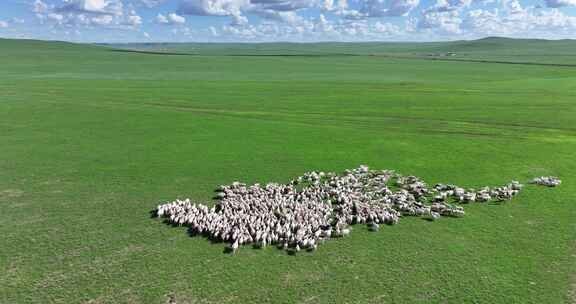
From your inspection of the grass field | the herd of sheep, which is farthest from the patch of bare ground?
the herd of sheep

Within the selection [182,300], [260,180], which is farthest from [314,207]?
[182,300]

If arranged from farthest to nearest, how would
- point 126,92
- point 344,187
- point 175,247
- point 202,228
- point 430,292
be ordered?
point 126,92 → point 344,187 → point 202,228 → point 175,247 → point 430,292

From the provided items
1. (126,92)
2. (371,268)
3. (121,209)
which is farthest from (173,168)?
(126,92)

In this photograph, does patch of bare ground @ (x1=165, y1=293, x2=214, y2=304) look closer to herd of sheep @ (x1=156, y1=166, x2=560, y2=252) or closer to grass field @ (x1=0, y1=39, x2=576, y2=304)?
grass field @ (x1=0, y1=39, x2=576, y2=304)

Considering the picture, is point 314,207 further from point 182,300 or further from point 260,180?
point 182,300

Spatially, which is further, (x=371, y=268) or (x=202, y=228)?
(x=202, y=228)

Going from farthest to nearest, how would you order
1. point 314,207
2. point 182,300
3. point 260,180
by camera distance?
point 260,180
point 314,207
point 182,300

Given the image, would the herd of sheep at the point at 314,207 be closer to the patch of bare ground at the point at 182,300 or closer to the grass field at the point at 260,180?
the grass field at the point at 260,180

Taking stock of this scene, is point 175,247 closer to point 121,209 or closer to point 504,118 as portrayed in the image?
point 121,209
